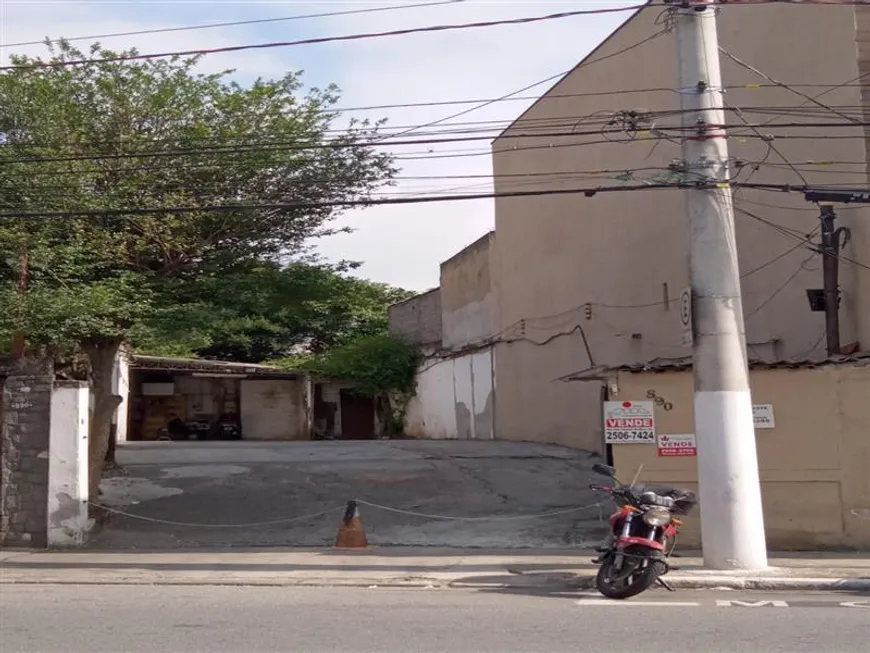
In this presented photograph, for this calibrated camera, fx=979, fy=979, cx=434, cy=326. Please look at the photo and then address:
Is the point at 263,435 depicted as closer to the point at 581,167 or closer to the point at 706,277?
the point at 581,167

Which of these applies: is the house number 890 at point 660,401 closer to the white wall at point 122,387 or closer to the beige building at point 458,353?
the beige building at point 458,353

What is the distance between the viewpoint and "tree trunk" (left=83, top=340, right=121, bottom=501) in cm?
1450

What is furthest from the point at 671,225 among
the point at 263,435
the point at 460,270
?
the point at 263,435

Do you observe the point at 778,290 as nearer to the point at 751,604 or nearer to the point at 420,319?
the point at 751,604

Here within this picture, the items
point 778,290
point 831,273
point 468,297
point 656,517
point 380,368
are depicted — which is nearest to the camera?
point 656,517

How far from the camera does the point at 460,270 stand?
32438mm

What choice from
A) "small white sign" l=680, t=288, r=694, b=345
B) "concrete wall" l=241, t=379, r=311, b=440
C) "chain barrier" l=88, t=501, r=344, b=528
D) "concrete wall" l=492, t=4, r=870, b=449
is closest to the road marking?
"small white sign" l=680, t=288, r=694, b=345

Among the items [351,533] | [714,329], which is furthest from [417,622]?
[714,329]

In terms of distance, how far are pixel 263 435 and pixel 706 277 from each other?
23.8 m

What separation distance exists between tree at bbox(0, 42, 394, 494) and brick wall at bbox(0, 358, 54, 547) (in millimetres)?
646

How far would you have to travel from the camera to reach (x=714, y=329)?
36.6 ft

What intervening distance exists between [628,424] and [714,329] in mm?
2402

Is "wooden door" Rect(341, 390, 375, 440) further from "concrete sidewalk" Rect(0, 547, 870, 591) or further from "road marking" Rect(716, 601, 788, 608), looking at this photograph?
"road marking" Rect(716, 601, 788, 608)

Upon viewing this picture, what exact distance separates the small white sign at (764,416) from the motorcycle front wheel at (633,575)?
4.03 meters
